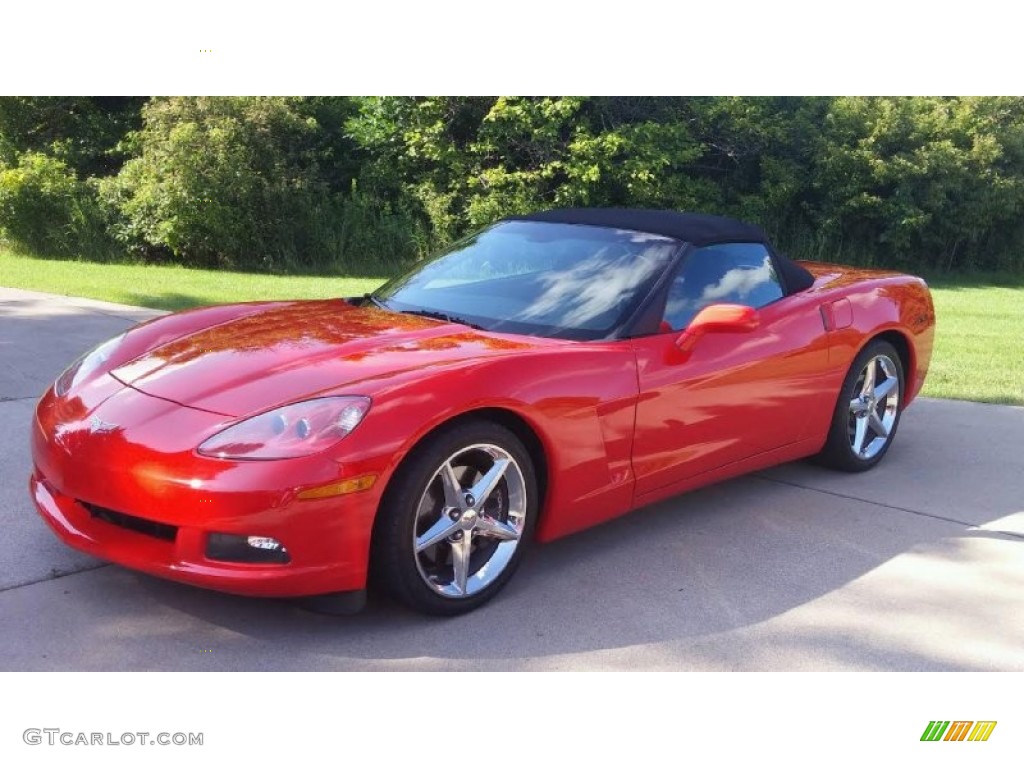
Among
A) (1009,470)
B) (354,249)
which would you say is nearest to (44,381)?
(1009,470)

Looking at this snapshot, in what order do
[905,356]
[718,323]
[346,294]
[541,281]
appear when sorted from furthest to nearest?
[346,294]
[905,356]
[541,281]
[718,323]

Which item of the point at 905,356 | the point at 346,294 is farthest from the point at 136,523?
the point at 346,294

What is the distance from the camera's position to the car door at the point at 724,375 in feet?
13.8

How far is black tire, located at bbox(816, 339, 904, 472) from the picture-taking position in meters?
5.31

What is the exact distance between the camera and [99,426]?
3.50 m

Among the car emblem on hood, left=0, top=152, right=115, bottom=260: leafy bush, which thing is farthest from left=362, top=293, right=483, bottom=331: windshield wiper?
left=0, top=152, right=115, bottom=260: leafy bush

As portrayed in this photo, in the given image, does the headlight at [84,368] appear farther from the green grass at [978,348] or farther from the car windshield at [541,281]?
the green grass at [978,348]

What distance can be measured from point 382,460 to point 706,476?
5.69ft

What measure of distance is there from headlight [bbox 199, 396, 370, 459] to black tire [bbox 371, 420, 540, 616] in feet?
0.81

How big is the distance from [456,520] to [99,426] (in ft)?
3.94

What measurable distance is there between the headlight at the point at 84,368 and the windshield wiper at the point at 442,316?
1.20 meters

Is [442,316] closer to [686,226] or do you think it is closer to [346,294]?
[686,226]

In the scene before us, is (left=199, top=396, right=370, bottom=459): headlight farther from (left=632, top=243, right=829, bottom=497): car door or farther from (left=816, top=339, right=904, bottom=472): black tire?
(left=816, top=339, right=904, bottom=472): black tire

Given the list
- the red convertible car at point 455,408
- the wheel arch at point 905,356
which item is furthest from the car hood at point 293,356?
the wheel arch at point 905,356
